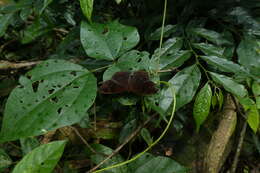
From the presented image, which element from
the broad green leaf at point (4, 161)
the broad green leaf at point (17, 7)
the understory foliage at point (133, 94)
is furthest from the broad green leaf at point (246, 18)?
the broad green leaf at point (4, 161)

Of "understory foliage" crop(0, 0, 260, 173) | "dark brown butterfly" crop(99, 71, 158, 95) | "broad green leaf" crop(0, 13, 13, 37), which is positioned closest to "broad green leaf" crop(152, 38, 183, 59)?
"understory foliage" crop(0, 0, 260, 173)

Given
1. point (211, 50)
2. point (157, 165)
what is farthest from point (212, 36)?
point (157, 165)

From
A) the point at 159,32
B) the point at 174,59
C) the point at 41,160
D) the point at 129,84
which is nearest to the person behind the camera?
the point at 41,160

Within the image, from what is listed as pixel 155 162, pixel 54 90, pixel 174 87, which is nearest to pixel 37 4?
pixel 54 90

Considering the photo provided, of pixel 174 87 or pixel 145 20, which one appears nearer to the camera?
pixel 174 87

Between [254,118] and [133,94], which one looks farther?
[254,118]

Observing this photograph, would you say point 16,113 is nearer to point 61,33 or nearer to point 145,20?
point 145,20

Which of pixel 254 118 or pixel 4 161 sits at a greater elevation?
pixel 4 161

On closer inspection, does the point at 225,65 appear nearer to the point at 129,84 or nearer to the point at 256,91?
the point at 256,91
